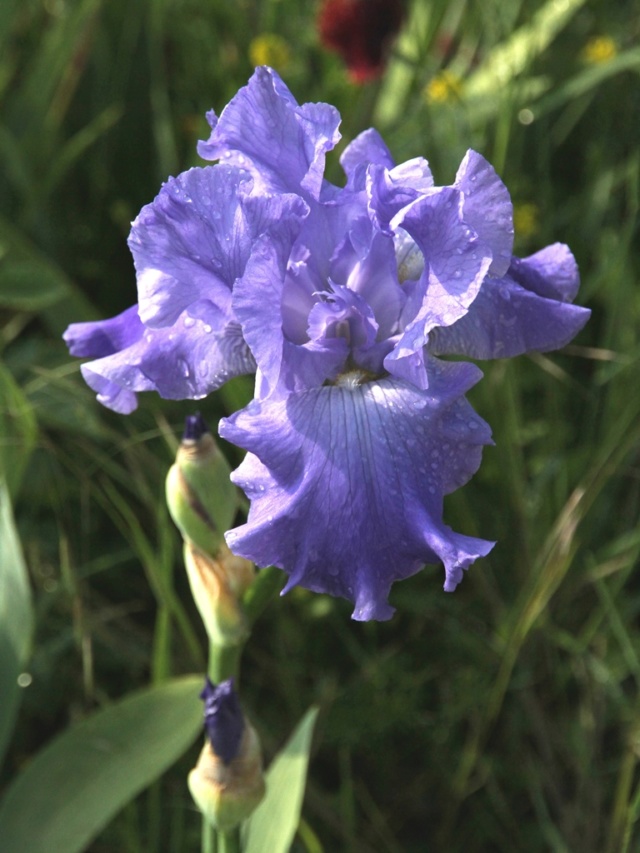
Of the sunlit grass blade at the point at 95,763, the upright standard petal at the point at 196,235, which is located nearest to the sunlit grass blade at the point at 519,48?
the upright standard petal at the point at 196,235

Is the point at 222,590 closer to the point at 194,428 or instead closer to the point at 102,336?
the point at 194,428

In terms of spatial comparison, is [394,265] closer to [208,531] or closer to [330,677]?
[208,531]

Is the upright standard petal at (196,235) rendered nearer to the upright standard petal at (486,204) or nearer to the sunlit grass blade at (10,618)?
the upright standard petal at (486,204)

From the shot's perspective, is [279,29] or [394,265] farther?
[279,29]

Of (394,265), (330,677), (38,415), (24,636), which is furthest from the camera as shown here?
(330,677)

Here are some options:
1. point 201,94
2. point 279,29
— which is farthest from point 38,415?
point 279,29

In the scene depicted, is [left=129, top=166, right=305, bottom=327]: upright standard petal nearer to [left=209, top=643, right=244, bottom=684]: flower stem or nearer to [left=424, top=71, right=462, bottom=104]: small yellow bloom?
[left=209, top=643, right=244, bottom=684]: flower stem
